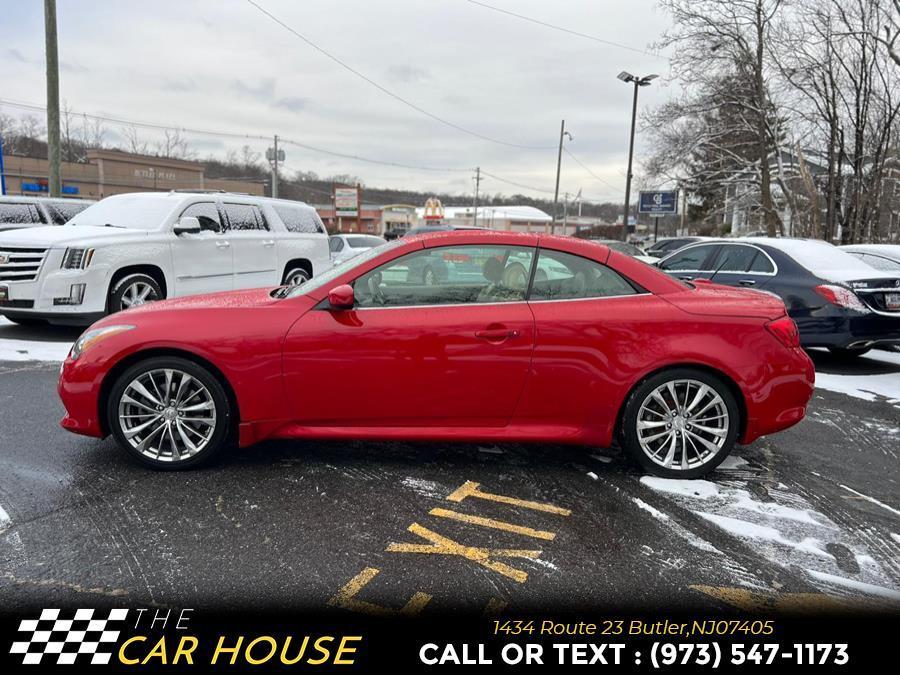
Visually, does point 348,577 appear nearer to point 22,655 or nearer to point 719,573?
point 22,655

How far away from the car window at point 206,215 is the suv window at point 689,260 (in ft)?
21.6

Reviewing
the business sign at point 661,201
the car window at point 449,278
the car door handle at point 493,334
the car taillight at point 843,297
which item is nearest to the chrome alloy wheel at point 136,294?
the car window at point 449,278

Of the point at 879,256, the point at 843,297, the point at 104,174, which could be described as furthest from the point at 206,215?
the point at 104,174

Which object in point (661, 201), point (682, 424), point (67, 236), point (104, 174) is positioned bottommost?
point (682, 424)

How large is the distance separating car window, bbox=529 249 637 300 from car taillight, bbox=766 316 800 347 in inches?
34.1

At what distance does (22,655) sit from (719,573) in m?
2.84

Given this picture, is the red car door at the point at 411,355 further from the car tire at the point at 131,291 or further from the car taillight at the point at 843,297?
the car tire at the point at 131,291

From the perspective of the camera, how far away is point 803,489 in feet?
12.2

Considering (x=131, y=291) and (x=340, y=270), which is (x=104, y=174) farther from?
(x=340, y=270)

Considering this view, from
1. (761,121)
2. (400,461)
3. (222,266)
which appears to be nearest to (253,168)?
(761,121)

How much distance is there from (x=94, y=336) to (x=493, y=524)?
8.60 feet

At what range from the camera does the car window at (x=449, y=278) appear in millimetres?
3676

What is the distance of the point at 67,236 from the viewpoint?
25.0 feet

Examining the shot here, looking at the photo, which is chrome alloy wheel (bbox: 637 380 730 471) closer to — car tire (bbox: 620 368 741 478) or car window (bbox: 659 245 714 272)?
car tire (bbox: 620 368 741 478)
